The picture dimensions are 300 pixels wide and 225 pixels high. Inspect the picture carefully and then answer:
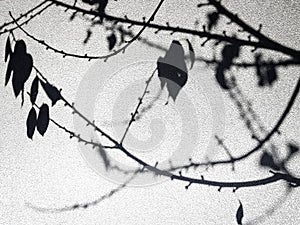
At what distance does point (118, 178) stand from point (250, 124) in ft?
1.24

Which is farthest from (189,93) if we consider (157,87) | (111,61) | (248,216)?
(248,216)

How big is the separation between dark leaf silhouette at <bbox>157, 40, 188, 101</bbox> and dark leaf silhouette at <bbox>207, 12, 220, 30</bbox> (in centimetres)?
9

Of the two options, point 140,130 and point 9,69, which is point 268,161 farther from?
point 9,69

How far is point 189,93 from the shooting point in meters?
1.17

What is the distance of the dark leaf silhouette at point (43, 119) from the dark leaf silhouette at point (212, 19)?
1.69ft

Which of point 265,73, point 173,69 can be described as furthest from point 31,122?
point 265,73

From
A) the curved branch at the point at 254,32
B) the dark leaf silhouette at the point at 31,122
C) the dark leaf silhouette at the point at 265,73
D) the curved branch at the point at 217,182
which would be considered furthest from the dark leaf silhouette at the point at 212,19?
the dark leaf silhouette at the point at 31,122

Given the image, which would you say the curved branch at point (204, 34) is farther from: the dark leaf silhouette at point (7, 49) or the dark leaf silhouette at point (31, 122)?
the dark leaf silhouette at point (31, 122)

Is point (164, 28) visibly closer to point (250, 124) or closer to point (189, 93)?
point (189, 93)

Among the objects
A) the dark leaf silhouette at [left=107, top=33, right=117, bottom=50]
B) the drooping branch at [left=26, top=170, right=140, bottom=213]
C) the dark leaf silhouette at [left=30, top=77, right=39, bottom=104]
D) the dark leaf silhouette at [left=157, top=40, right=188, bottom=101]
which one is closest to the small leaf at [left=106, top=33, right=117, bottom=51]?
the dark leaf silhouette at [left=107, top=33, right=117, bottom=50]

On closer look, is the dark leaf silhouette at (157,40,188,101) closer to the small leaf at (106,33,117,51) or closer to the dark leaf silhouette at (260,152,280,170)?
the small leaf at (106,33,117,51)

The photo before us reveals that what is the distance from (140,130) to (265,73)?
0.36 m

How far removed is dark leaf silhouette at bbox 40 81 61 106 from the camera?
127 centimetres

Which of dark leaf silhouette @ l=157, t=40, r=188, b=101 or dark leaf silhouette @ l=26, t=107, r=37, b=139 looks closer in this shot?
dark leaf silhouette @ l=157, t=40, r=188, b=101
